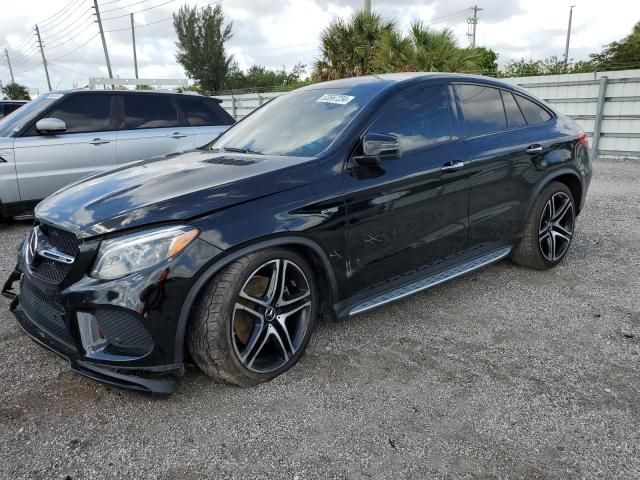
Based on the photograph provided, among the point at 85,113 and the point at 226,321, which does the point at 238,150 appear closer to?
the point at 226,321

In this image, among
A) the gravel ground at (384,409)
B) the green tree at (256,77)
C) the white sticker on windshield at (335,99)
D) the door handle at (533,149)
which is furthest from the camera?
the green tree at (256,77)

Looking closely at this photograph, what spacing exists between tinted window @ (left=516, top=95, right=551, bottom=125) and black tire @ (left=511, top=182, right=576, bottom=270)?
566 millimetres

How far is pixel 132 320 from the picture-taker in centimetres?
230

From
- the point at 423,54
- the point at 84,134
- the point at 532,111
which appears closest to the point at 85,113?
the point at 84,134

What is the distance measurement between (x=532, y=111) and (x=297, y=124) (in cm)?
217

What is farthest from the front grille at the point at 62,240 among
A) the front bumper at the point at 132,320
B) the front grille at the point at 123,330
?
the front grille at the point at 123,330

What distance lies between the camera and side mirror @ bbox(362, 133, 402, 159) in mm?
2863

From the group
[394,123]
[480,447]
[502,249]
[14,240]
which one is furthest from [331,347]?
[14,240]

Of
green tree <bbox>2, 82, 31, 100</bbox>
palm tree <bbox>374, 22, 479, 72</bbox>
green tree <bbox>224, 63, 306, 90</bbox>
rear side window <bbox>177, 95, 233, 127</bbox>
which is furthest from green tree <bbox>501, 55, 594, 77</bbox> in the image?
green tree <bbox>2, 82, 31, 100</bbox>

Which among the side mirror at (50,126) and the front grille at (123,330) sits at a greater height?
the side mirror at (50,126)

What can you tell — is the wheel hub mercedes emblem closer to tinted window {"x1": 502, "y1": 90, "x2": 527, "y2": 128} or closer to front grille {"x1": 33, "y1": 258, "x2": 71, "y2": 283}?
front grille {"x1": 33, "y1": 258, "x2": 71, "y2": 283}

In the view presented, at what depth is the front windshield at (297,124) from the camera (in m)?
3.12

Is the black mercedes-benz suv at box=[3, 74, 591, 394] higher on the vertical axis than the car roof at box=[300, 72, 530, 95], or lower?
lower

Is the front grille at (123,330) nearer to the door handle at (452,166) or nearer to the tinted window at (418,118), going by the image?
the tinted window at (418,118)
